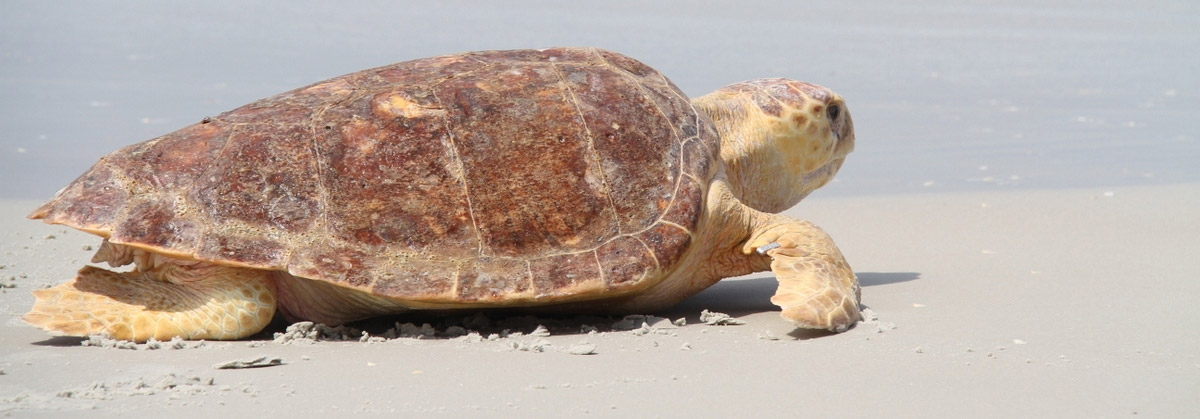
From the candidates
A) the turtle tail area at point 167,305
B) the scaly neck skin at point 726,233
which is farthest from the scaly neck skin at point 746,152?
the turtle tail area at point 167,305

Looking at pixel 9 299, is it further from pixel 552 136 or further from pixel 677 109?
pixel 677 109

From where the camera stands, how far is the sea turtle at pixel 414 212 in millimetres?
4625

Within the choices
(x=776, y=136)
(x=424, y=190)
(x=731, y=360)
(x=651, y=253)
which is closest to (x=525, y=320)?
(x=651, y=253)

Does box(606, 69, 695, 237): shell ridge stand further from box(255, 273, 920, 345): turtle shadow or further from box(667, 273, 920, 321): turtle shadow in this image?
box(667, 273, 920, 321): turtle shadow

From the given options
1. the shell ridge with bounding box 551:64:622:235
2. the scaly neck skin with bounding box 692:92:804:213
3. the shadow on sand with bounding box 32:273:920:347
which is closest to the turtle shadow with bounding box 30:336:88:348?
the shadow on sand with bounding box 32:273:920:347

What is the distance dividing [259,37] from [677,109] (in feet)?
52.8

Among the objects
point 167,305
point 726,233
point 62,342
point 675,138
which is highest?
point 675,138

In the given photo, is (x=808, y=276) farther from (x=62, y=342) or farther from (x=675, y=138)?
(x=62, y=342)

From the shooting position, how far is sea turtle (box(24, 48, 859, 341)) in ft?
15.2

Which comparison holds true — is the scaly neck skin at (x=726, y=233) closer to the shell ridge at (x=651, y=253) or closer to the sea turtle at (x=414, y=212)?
the sea turtle at (x=414, y=212)

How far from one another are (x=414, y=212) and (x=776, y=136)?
238 centimetres

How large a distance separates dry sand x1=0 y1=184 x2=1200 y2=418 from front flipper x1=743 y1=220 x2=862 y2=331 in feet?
0.33

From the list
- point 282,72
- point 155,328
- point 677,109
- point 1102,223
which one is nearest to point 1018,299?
point 677,109

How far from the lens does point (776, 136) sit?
6.27 metres
